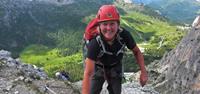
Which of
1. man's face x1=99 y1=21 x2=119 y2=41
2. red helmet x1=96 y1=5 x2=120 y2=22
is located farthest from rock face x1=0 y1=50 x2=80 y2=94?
red helmet x1=96 y1=5 x2=120 y2=22

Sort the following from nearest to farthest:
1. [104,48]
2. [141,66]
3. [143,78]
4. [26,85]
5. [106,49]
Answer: [104,48]
[106,49]
[143,78]
[141,66]
[26,85]

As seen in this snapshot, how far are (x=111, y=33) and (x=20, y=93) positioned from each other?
1805 centimetres

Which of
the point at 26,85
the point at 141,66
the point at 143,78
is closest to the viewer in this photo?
the point at 143,78

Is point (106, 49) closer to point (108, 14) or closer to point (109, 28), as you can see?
point (109, 28)

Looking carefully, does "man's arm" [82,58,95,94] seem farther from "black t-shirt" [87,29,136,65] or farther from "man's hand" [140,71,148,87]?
"man's hand" [140,71,148,87]

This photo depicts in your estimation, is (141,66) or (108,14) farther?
(141,66)

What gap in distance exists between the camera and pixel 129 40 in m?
11.0

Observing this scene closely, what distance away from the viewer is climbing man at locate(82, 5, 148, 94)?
10012mm

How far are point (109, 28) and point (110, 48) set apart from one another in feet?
3.11

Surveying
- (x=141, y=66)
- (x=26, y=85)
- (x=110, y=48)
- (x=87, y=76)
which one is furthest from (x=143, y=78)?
(x=26, y=85)

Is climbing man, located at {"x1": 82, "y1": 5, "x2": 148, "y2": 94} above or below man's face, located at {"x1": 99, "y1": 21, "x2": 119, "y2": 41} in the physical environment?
below

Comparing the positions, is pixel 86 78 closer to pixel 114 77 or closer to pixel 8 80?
pixel 114 77

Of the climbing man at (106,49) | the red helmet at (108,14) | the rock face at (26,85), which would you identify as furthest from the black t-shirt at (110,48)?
the rock face at (26,85)

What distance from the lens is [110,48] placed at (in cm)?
1080
